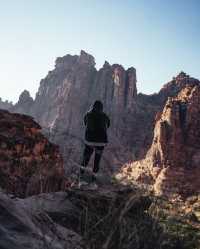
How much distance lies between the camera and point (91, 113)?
927cm

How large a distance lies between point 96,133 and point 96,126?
16 cm

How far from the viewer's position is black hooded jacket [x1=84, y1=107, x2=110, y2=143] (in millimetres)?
9123

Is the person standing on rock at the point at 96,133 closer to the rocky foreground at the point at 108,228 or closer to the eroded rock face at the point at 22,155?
the rocky foreground at the point at 108,228

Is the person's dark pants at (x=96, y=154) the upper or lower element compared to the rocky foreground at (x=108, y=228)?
upper

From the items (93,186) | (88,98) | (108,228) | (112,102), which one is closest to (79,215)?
(93,186)

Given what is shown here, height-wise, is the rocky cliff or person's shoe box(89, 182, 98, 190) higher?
the rocky cliff

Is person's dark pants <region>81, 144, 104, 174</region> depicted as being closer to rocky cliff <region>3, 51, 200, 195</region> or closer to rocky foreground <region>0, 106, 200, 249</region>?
rocky foreground <region>0, 106, 200, 249</region>

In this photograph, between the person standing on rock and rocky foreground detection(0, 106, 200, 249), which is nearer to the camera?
rocky foreground detection(0, 106, 200, 249)

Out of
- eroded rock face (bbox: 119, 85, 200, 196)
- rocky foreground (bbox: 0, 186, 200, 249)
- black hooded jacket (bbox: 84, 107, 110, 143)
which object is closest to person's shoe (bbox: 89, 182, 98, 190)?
black hooded jacket (bbox: 84, 107, 110, 143)

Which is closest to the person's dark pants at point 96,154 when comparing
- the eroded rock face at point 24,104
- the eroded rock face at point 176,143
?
the eroded rock face at point 176,143

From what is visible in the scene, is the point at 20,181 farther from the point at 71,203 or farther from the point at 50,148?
the point at 71,203

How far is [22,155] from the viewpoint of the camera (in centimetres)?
1833

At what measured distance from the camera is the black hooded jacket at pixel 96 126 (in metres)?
9.12

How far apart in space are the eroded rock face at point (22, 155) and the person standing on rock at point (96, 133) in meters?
5.48
